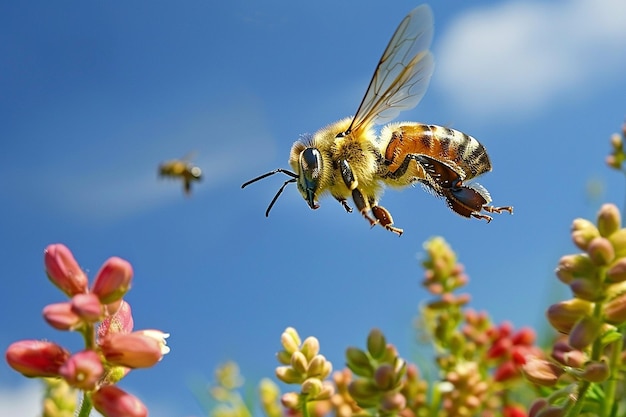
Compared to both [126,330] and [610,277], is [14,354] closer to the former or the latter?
[126,330]

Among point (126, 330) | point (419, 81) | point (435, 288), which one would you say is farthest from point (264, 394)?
point (126, 330)

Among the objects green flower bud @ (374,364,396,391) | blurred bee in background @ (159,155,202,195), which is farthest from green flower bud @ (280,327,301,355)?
blurred bee in background @ (159,155,202,195)

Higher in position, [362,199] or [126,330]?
[362,199]

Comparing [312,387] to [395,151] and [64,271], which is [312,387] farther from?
[395,151]

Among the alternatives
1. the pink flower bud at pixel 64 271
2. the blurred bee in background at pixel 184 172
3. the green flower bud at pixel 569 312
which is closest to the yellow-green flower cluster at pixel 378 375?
the green flower bud at pixel 569 312

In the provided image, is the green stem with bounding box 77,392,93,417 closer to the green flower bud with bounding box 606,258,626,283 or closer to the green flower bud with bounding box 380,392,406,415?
A: the green flower bud with bounding box 380,392,406,415

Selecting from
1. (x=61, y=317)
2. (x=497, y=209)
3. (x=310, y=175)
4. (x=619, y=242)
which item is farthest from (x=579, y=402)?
(x=310, y=175)

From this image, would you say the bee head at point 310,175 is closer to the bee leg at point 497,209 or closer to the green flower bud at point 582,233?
the bee leg at point 497,209
